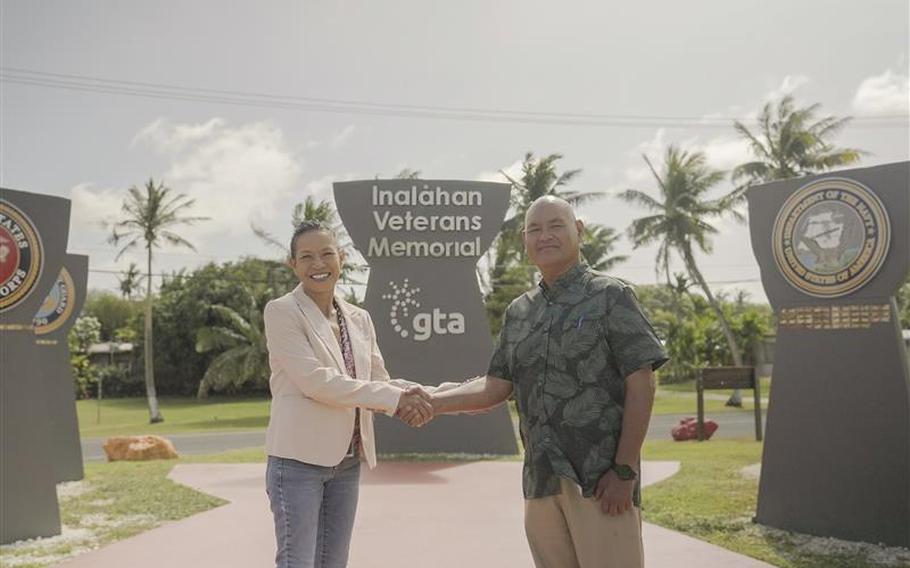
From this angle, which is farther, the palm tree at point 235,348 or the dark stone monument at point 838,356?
the palm tree at point 235,348

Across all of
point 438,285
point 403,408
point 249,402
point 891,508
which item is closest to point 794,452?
point 891,508

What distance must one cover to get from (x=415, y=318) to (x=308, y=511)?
862cm

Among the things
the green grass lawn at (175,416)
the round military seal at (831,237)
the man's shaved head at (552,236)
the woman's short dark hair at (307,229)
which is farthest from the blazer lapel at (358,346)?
the green grass lawn at (175,416)

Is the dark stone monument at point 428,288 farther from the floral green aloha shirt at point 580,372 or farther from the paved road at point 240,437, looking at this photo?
the floral green aloha shirt at point 580,372

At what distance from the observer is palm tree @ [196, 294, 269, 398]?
100 ft

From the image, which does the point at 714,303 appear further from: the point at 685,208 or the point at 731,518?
the point at 731,518

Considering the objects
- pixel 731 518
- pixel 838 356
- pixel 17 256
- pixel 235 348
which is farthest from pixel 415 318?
pixel 235 348

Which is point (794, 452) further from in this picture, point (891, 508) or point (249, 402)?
point (249, 402)

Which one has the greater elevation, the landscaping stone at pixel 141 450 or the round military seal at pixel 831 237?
the round military seal at pixel 831 237

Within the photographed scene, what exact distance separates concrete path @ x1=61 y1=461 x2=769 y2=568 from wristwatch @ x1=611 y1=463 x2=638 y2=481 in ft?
10.5

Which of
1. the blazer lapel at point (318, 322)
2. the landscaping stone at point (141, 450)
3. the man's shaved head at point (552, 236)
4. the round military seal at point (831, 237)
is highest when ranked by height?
the round military seal at point (831, 237)

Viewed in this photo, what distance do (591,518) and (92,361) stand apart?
152ft

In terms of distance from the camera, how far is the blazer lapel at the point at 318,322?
3.09 meters

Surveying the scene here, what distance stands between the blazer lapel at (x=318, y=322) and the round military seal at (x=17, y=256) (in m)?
4.39
